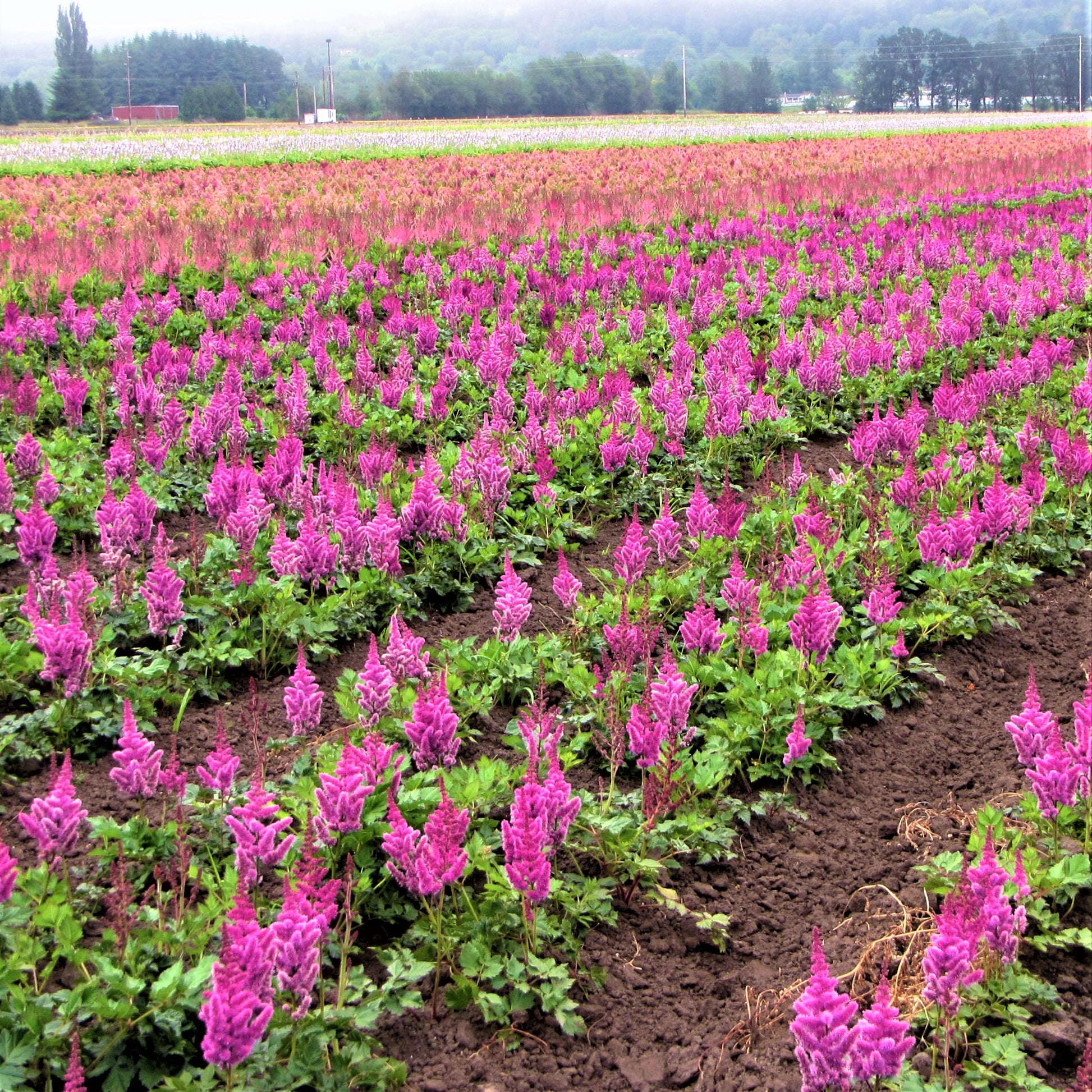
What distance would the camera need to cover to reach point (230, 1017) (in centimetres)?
246

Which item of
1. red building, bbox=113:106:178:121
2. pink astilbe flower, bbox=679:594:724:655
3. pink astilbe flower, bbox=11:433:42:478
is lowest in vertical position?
pink astilbe flower, bbox=679:594:724:655

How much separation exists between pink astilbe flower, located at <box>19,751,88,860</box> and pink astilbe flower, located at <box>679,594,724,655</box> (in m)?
2.50

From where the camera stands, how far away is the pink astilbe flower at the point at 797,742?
412cm

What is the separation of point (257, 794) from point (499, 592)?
2195 millimetres

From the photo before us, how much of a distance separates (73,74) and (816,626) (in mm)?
148821

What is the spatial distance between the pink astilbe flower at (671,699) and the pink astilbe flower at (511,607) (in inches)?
39.9

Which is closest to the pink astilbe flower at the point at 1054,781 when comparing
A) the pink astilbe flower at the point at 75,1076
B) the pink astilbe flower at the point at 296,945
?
the pink astilbe flower at the point at 296,945

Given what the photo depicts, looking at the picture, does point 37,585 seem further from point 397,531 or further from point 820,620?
point 820,620

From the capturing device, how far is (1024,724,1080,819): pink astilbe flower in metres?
3.54

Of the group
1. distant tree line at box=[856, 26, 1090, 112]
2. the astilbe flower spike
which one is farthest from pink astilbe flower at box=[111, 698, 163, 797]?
distant tree line at box=[856, 26, 1090, 112]

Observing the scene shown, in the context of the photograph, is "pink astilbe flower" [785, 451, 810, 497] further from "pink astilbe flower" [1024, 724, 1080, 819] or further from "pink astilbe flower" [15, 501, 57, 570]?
"pink astilbe flower" [15, 501, 57, 570]

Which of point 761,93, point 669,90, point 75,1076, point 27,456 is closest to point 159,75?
point 669,90

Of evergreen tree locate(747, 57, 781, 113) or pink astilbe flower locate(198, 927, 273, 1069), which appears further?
evergreen tree locate(747, 57, 781, 113)

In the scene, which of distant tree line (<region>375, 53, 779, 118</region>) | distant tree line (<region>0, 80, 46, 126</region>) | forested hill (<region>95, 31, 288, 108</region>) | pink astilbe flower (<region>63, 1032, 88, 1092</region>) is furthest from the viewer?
forested hill (<region>95, 31, 288, 108</region>)
